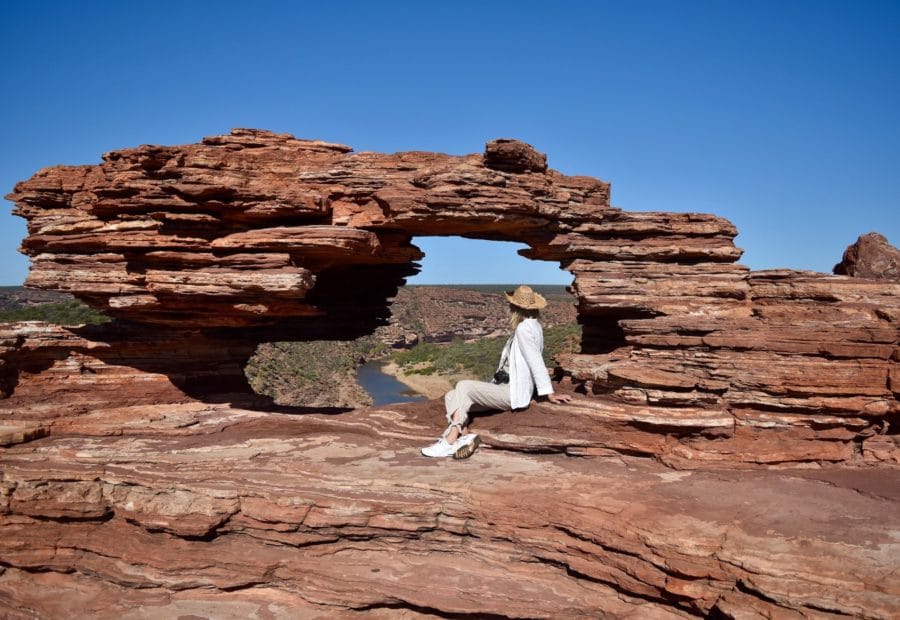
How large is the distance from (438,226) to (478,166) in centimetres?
133

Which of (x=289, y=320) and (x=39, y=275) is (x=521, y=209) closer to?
(x=289, y=320)

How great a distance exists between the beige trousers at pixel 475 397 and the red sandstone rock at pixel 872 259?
697 cm

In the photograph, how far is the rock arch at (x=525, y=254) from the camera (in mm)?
9148

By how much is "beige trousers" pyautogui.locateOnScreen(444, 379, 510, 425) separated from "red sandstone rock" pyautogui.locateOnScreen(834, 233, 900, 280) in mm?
6968

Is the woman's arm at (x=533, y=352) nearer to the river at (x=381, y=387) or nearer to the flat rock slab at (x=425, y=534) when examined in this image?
the flat rock slab at (x=425, y=534)

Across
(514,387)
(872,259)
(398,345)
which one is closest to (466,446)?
(514,387)

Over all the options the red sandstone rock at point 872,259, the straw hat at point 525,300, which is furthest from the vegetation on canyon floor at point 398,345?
the red sandstone rock at point 872,259

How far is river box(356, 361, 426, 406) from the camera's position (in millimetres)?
40294

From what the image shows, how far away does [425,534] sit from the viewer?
8.02 metres

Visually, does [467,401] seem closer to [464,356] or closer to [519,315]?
[519,315]

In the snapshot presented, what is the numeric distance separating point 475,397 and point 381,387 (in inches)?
1433

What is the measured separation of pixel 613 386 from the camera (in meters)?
9.96

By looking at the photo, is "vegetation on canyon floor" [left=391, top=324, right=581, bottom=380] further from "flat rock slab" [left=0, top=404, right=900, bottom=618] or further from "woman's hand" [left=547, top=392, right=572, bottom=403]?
"flat rock slab" [left=0, top=404, right=900, bottom=618]

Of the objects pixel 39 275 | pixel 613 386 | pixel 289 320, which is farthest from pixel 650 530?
pixel 39 275
